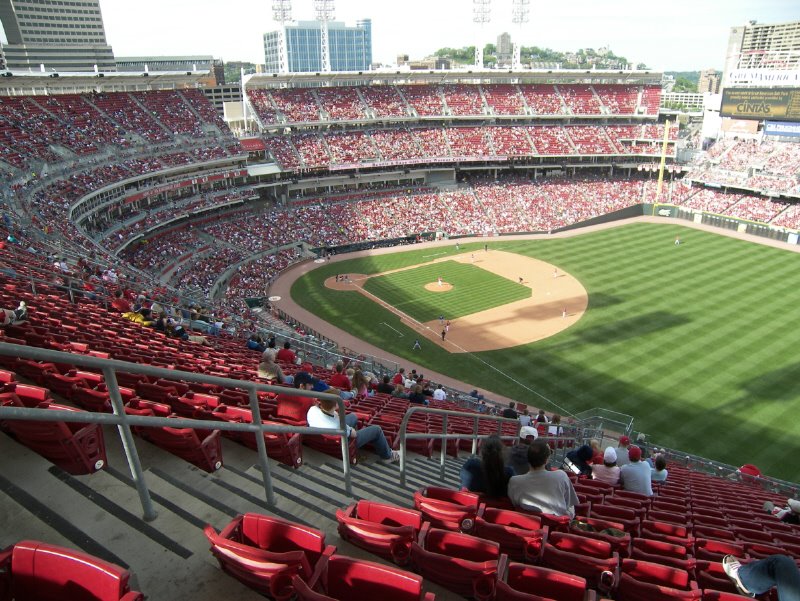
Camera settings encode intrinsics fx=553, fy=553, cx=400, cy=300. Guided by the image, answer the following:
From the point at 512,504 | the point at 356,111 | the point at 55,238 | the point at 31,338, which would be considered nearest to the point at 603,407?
the point at 512,504

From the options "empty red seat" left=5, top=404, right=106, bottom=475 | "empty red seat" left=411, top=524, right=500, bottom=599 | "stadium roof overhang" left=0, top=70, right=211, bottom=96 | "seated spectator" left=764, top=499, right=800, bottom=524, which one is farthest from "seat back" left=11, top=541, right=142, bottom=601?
"stadium roof overhang" left=0, top=70, right=211, bottom=96

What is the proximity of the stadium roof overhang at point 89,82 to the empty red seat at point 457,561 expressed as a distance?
2018 inches

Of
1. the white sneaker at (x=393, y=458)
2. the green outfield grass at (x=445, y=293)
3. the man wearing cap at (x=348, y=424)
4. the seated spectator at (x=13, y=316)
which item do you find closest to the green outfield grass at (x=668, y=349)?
the green outfield grass at (x=445, y=293)

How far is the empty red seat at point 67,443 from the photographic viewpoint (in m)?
4.54

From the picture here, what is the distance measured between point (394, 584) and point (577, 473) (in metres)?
7.38

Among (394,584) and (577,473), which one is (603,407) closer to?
(577,473)

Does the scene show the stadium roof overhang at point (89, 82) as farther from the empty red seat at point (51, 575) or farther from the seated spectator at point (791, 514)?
the seated spectator at point (791, 514)

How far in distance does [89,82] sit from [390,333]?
3645cm

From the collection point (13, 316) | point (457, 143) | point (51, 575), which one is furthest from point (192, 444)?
point (457, 143)

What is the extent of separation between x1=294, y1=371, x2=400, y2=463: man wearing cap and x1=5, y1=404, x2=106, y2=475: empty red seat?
8.39 ft

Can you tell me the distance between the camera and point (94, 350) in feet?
27.0

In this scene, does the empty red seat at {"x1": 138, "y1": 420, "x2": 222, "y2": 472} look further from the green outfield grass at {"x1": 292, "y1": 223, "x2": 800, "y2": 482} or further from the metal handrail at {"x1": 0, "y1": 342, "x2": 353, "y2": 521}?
the green outfield grass at {"x1": 292, "y1": 223, "x2": 800, "y2": 482}

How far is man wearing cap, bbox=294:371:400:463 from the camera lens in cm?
687

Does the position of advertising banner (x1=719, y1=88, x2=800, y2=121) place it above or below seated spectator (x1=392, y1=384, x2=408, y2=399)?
above
